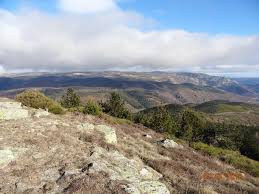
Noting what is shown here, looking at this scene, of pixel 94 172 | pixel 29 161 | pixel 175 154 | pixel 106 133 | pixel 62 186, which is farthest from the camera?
pixel 175 154

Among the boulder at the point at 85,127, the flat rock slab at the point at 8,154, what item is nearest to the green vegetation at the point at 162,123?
the boulder at the point at 85,127

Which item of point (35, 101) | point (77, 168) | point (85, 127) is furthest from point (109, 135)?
point (35, 101)

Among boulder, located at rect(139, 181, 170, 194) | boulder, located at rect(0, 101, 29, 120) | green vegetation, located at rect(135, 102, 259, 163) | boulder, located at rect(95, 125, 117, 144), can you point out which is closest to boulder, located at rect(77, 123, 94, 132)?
boulder, located at rect(95, 125, 117, 144)

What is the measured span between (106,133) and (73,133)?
12.7 feet

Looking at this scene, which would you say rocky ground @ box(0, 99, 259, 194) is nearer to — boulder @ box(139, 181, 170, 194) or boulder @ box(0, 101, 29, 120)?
boulder @ box(139, 181, 170, 194)

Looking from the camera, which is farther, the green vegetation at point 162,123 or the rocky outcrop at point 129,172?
the green vegetation at point 162,123

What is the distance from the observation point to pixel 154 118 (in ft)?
299

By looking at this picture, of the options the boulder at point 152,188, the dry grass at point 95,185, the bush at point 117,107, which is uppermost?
the dry grass at point 95,185

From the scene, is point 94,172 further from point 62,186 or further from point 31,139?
point 31,139

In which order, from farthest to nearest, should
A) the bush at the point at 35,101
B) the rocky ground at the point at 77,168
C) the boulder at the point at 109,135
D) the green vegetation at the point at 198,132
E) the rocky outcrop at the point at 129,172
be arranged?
the green vegetation at the point at 198,132 → the bush at the point at 35,101 → the boulder at the point at 109,135 → the rocky outcrop at the point at 129,172 → the rocky ground at the point at 77,168

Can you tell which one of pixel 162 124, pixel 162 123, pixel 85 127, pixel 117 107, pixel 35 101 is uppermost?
pixel 85 127

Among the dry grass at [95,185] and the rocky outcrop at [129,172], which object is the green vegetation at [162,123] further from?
the dry grass at [95,185]

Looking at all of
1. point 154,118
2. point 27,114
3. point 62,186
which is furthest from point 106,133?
point 154,118

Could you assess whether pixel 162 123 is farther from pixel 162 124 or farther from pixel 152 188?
pixel 152 188
